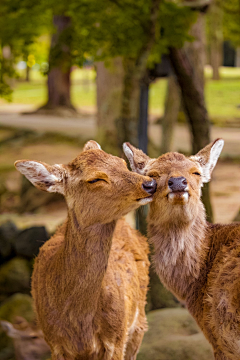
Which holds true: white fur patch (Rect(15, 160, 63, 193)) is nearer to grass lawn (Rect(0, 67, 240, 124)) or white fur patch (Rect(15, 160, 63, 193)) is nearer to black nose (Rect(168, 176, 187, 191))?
black nose (Rect(168, 176, 187, 191))

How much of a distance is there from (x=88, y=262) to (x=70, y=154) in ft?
45.8

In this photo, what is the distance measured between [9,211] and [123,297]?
11594mm

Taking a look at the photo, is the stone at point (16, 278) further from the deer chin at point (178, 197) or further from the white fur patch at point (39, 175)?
the deer chin at point (178, 197)

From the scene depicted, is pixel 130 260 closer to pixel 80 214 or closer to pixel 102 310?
pixel 102 310

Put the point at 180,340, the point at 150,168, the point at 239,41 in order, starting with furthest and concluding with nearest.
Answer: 1. the point at 239,41
2. the point at 180,340
3. the point at 150,168

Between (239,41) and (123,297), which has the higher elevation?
A: (239,41)

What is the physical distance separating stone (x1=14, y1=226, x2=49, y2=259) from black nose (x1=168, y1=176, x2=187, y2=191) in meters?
5.44

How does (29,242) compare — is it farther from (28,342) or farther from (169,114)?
(169,114)

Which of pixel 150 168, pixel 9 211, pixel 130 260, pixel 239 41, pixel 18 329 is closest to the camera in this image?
pixel 150 168

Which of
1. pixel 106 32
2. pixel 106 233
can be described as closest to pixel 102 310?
pixel 106 233

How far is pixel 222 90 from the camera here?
28.3m

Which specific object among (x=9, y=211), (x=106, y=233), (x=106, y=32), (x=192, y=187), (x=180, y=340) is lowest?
(x=9, y=211)

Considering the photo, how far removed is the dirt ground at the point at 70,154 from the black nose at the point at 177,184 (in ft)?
22.1

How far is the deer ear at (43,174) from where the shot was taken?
366cm
